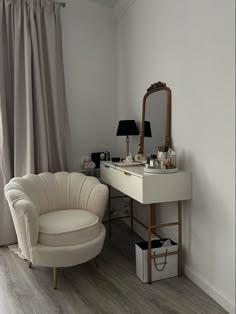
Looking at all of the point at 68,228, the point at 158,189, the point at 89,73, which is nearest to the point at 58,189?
the point at 68,228

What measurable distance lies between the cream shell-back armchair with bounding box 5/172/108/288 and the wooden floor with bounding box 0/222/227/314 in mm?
180

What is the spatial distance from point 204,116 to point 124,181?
34.8 inches

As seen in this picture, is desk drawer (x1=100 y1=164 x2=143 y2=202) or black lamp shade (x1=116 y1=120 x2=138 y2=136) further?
black lamp shade (x1=116 y1=120 x2=138 y2=136)

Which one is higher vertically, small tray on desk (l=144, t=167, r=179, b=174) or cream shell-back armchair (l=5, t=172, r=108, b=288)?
small tray on desk (l=144, t=167, r=179, b=174)

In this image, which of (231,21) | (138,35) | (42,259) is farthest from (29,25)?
(42,259)

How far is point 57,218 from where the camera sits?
240 cm

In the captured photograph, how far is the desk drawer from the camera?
2182 mm

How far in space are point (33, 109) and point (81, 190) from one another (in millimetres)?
988

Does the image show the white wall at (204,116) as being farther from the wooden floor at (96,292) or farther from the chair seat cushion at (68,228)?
→ the chair seat cushion at (68,228)

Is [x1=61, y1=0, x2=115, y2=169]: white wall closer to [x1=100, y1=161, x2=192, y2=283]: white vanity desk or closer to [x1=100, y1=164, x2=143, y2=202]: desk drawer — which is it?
[x1=100, y1=164, x2=143, y2=202]: desk drawer

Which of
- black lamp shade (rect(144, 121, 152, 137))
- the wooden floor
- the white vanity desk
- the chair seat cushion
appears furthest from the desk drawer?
the wooden floor

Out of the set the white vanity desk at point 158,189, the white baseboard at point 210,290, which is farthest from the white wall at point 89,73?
the white baseboard at point 210,290

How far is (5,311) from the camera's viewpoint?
191 cm

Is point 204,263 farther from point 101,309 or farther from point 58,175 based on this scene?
point 58,175
